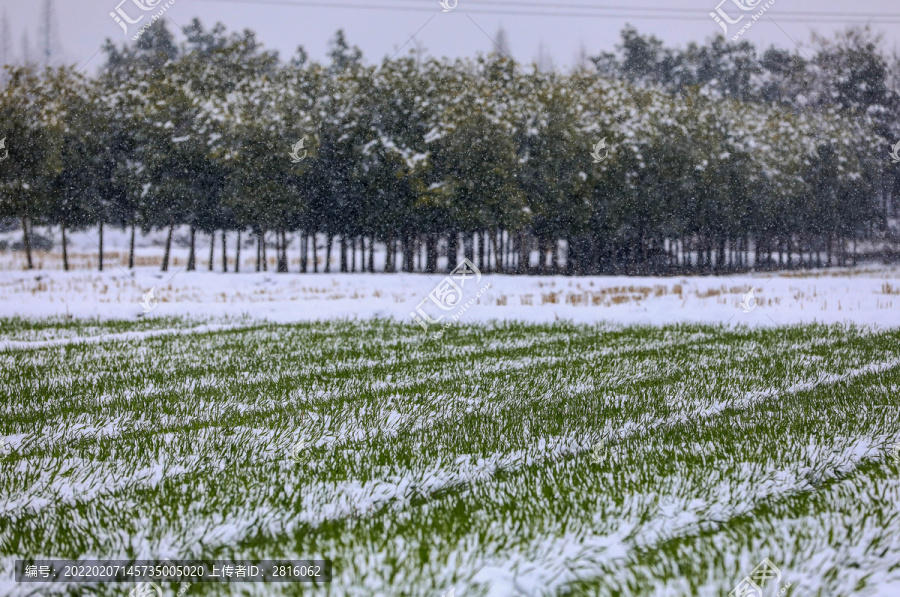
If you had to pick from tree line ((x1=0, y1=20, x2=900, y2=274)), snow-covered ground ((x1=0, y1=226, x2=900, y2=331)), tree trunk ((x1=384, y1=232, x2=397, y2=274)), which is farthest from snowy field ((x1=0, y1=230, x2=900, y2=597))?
tree trunk ((x1=384, y1=232, x2=397, y2=274))

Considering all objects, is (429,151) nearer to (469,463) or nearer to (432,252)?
(432,252)

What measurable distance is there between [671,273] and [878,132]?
13664 mm

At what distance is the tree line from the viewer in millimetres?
31219

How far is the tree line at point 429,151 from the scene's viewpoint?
3122 cm

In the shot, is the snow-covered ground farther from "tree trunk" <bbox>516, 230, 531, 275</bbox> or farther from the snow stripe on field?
"tree trunk" <bbox>516, 230, 531, 275</bbox>

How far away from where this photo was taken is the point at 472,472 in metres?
3.87

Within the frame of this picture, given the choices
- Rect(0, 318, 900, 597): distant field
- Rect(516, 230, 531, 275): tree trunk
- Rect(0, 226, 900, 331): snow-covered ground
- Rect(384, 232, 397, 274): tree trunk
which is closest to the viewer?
Rect(0, 318, 900, 597): distant field

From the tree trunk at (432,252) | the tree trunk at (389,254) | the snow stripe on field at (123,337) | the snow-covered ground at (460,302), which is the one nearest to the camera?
the snow stripe on field at (123,337)

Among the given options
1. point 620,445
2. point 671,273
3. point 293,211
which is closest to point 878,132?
point 671,273

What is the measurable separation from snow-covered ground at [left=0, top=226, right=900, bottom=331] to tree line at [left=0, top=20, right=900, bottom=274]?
4499 mm

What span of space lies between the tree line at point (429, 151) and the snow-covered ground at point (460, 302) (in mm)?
4499

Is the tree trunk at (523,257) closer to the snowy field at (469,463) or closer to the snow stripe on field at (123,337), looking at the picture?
the snow stripe on field at (123,337)

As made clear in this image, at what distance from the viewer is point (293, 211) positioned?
33156mm

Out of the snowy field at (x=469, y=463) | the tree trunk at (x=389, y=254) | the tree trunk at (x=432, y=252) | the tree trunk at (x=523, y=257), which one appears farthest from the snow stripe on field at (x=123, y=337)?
the tree trunk at (x=389, y=254)
